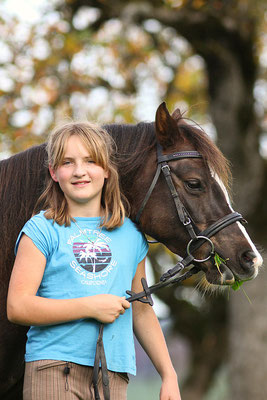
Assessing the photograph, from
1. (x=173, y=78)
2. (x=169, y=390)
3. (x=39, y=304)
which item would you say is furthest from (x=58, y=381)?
(x=173, y=78)

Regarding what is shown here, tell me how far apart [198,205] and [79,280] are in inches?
31.9

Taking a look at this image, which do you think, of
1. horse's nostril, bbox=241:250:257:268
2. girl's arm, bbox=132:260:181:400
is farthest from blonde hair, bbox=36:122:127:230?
horse's nostril, bbox=241:250:257:268

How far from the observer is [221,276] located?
113 inches

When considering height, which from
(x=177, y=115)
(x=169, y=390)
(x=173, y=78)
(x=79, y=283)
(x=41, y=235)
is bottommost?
(x=169, y=390)

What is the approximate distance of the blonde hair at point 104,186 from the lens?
275cm

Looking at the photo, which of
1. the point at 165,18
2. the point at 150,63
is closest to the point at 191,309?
the point at 150,63

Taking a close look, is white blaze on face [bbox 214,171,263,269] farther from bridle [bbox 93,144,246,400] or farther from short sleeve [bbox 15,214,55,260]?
short sleeve [bbox 15,214,55,260]

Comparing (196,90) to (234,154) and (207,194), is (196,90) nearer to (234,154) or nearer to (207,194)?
(234,154)

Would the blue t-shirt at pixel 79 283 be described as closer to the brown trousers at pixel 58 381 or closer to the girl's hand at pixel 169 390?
Result: the brown trousers at pixel 58 381

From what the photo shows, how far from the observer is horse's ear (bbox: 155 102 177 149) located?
3.12m

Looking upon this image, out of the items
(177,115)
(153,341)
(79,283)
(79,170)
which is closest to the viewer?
(79,283)

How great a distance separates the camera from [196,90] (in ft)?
45.4

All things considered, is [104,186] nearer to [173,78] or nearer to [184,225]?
[184,225]

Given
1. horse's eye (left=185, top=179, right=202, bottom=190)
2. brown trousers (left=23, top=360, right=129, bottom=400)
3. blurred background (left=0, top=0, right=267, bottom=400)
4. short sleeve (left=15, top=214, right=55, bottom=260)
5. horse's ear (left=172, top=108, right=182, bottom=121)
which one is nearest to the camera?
brown trousers (left=23, top=360, right=129, bottom=400)
